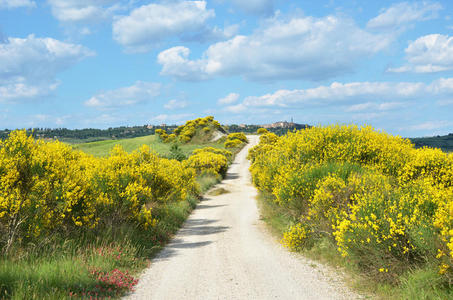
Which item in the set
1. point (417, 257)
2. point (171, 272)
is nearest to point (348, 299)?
point (417, 257)

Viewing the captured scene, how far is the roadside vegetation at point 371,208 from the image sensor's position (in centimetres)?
722

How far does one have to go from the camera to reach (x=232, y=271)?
10.6 m

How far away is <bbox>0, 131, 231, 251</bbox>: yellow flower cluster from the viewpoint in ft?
31.3

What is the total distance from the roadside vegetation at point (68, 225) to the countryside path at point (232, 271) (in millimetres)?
829

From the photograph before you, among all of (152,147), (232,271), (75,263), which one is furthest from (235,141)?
(75,263)

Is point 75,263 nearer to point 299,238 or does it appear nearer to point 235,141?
point 299,238

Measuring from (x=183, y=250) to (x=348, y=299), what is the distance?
6.96 m

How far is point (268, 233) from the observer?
53.2 feet

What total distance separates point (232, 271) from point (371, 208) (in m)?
4.64

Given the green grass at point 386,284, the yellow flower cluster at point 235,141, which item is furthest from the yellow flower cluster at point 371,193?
the yellow flower cluster at point 235,141

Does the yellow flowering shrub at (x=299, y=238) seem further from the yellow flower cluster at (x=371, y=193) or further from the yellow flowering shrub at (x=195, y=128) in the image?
the yellow flowering shrub at (x=195, y=128)

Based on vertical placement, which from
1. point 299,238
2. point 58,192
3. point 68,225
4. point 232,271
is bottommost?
point 232,271

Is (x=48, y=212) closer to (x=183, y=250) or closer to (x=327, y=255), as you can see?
(x=183, y=250)

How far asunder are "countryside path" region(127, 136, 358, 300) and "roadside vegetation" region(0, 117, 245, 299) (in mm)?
829
